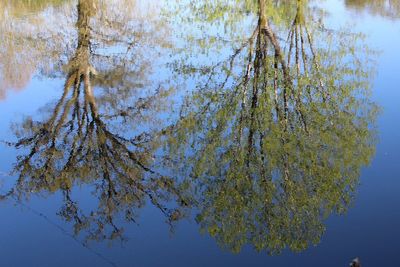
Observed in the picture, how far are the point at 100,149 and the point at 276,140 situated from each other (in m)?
3.29

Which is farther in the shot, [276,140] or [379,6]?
[379,6]

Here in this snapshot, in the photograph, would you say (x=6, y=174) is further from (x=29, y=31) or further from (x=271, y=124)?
(x=29, y=31)

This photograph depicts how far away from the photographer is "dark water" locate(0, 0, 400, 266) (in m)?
6.21

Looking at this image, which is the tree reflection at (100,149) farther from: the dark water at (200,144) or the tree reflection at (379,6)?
the tree reflection at (379,6)

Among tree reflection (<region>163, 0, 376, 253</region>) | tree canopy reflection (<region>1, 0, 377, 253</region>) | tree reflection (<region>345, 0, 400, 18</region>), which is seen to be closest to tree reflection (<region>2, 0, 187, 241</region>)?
tree canopy reflection (<region>1, 0, 377, 253</region>)

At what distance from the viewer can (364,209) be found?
676 cm

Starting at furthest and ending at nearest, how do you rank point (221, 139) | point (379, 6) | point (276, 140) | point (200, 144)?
point (379, 6)
point (221, 139)
point (200, 144)
point (276, 140)

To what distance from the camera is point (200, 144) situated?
28.9 ft

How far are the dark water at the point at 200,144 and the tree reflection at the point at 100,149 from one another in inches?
1.3

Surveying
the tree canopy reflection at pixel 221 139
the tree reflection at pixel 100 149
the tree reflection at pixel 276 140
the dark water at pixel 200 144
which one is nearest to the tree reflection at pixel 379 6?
the dark water at pixel 200 144

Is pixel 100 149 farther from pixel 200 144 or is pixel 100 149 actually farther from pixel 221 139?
pixel 221 139

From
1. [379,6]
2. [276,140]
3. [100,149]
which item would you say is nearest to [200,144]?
[276,140]

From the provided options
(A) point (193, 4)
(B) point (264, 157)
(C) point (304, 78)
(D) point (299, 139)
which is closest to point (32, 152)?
(B) point (264, 157)

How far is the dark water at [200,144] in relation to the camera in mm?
6211
